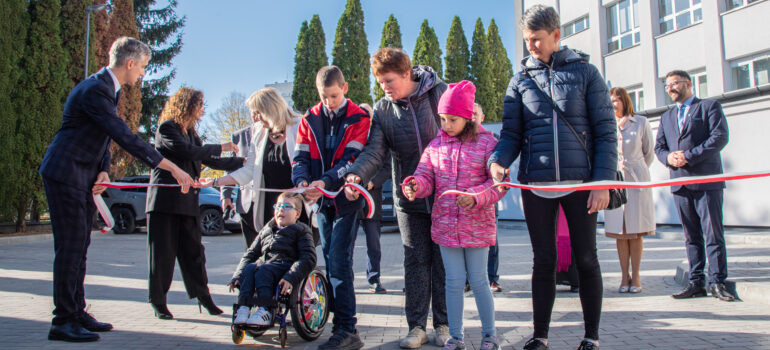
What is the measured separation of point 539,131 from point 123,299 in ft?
15.6

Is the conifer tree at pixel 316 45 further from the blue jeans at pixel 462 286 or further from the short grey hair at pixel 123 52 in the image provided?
the blue jeans at pixel 462 286

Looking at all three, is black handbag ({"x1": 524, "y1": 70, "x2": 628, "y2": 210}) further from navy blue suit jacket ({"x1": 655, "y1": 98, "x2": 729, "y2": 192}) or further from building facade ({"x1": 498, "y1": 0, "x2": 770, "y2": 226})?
building facade ({"x1": 498, "y1": 0, "x2": 770, "y2": 226})

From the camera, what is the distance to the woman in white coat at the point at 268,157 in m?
4.79

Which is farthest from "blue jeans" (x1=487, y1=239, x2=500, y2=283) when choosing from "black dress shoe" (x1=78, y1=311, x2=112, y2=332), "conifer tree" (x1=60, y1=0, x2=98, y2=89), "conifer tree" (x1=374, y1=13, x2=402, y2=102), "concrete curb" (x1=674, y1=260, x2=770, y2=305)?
"conifer tree" (x1=374, y1=13, x2=402, y2=102)

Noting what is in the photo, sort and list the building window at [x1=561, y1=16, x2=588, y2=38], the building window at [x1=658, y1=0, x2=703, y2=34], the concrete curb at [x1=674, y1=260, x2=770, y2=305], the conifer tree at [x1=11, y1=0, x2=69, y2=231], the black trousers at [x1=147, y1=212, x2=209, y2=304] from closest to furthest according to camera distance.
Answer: the black trousers at [x1=147, y1=212, x2=209, y2=304]
the concrete curb at [x1=674, y1=260, x2=770, y2=305]
the conifer tree at [x1=11, y1=0, x2=69, y2=231]
the building window at [x1=658, y1=0, x2=703, y2=34]
the building window at [x1=561, y1=16, x2=588, y2=38]

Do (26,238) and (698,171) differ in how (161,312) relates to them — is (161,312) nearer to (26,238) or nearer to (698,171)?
(698,171)

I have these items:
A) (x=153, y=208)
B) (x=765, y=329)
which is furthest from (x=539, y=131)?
(x=153, y=208)

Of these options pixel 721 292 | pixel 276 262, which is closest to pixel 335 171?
pixel 276 262

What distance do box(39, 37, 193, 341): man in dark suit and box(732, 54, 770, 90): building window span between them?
1620 cm

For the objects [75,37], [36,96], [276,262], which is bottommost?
[276,262]

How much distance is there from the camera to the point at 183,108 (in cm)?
502

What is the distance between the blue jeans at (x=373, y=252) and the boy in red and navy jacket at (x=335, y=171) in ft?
7.96

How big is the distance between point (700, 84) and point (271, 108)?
54.3ft

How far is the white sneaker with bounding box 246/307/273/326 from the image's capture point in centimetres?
378
